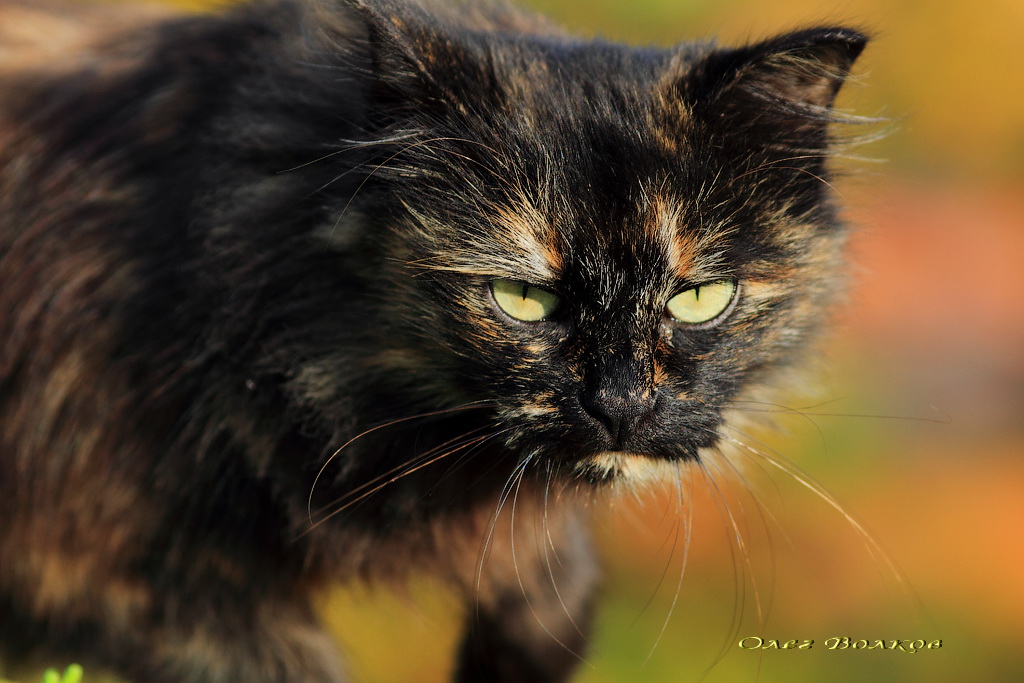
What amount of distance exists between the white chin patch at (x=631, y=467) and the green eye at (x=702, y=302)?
0.27m

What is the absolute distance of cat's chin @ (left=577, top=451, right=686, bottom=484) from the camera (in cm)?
175

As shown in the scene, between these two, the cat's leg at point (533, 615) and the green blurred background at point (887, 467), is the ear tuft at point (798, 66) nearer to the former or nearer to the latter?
the green blurred background at point (887, 467)

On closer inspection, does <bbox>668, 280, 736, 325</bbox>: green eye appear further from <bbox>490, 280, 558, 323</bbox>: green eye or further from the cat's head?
<bbox>490, 280, 558, 323</bbox>: green eye

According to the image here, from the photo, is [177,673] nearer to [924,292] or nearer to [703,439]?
[703,439]

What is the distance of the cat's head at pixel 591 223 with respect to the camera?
1663 mm

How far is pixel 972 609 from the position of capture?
378cm

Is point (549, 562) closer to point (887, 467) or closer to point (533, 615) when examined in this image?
point (533, 615)

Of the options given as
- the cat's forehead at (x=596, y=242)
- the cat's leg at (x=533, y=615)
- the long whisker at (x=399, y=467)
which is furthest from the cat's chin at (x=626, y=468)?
the cat's leg at (x=533, y=615)

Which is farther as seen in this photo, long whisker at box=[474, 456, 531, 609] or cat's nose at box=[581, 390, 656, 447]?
long whisker at box=[474, 456, 531, 609]

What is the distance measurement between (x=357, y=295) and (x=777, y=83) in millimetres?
914

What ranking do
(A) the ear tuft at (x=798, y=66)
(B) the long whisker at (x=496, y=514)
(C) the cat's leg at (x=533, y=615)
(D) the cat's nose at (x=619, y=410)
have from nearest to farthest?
(D) the cat's nose at (x=619, y=410), (A) the ear tuft at (x=798, y=66), (B) the long whisker at (x=496, y=514), (C) the cat's leg at (x=533, y=615)

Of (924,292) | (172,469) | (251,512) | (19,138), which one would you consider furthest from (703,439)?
(924,292)

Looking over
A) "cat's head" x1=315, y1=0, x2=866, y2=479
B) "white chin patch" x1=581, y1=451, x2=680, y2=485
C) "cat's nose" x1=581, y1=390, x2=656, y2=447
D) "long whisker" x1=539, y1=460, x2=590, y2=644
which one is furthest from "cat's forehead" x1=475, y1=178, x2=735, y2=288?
"long whisker" x1=539, y1=460, x2=590, y2=644

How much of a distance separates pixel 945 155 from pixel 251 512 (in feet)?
16.7
